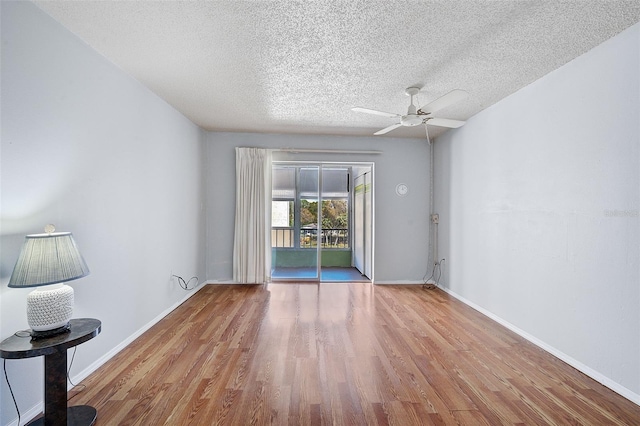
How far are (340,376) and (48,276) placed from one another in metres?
1.93

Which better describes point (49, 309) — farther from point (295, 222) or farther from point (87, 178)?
point (295, 222)

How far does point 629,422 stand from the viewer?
1.72m

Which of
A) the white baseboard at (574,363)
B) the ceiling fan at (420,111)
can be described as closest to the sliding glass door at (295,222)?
the ceiling fan at (420,111)

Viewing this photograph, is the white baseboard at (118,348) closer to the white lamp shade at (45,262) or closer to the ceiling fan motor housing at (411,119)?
Result: the white lamp shade at (45,262)

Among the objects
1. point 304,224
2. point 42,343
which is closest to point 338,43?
point 42,343

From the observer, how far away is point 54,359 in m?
1.56

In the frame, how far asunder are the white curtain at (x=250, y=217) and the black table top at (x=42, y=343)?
10.1 ft

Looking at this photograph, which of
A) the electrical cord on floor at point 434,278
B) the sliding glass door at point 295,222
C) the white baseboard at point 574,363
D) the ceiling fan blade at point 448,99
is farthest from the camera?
the sliding glass door at point 295,222

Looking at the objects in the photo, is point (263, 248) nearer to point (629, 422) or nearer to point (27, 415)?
point (27, 415)

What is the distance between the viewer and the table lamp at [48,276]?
1.44 meters

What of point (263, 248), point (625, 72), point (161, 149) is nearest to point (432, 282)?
point (263, 248)

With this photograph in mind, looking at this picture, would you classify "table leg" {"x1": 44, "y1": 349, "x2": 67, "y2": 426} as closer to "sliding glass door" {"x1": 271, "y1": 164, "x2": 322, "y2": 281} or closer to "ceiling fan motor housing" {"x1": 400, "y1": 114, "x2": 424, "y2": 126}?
"ceiling fan motor housing" {"x1": 400, "y1": 114, "x2": 424, "y2": 126}

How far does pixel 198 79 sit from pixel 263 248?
2.76 meters

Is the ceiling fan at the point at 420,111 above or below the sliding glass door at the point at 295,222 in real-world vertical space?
above
